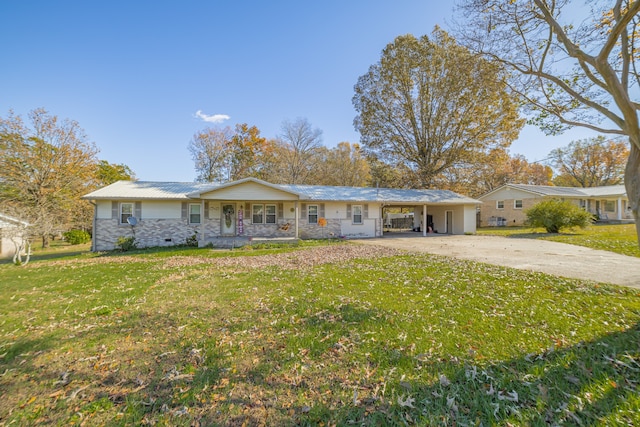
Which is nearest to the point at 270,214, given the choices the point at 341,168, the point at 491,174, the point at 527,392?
the point at 527,392

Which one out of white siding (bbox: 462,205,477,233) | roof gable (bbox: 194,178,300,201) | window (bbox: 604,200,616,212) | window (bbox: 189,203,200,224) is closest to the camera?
roof gable (bbox: 194,178,300,201)

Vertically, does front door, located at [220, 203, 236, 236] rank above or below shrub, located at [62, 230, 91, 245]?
above

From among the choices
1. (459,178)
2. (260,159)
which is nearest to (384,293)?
(459,178)

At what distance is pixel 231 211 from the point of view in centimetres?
1650

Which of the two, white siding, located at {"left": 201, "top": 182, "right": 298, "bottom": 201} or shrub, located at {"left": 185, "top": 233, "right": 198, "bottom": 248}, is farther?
shrub, located at {"left": 185, "top": 233, "right": 198, "bottom": 248}

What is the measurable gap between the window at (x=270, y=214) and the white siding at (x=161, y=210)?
5.03 metres

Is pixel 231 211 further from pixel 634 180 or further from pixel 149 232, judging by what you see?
pixel 634 180

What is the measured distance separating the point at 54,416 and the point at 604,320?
7.06 meters

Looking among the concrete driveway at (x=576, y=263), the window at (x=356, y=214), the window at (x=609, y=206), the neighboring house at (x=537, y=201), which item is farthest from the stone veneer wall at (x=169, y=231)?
the window at (x=609, y=206)

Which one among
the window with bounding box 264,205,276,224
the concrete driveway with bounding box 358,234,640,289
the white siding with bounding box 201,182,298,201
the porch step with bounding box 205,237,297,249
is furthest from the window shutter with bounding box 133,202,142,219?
the concrete driveway with bounding box 358,234,640,289

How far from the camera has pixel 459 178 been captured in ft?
91.6

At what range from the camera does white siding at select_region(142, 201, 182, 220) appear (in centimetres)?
1509

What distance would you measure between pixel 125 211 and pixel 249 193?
714cm

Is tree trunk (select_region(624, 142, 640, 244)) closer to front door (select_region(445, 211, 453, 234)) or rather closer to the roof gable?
the roof gable
